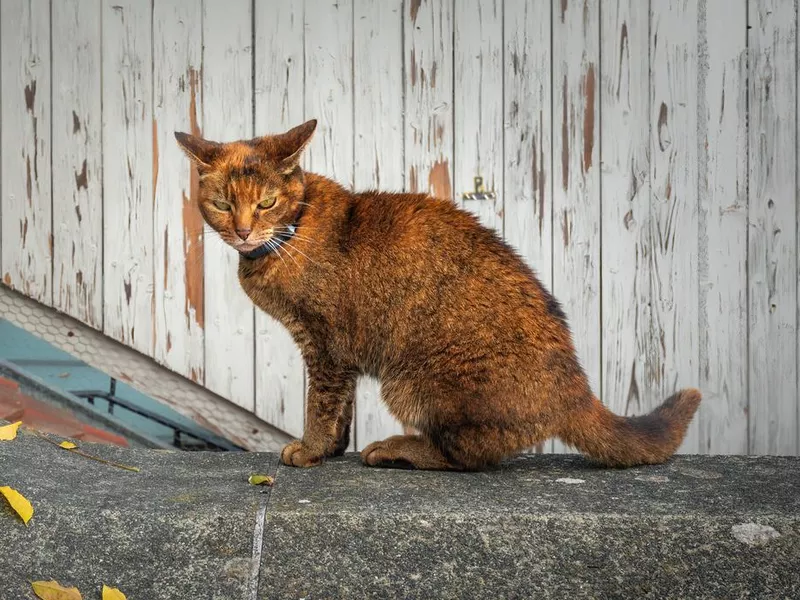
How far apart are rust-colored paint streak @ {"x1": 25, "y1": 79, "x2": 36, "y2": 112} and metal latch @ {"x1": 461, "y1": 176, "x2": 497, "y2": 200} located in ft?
5.56

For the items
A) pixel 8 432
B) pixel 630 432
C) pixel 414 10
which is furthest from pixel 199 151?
pixel 414 10

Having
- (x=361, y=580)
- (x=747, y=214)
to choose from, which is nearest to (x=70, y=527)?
(x=361, y=580)

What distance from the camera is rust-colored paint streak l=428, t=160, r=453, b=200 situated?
3547mm

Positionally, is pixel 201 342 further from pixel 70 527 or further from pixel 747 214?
pixel 747 214

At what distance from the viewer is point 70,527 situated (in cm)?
204

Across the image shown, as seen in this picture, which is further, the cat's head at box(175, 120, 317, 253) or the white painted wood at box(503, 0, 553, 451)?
the white painted wood at box(503, 0, 553, 451)

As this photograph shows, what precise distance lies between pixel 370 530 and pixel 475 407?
44cm

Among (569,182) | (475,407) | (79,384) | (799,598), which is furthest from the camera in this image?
(79,384)

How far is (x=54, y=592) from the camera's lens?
192cm

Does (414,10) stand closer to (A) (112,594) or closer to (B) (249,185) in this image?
(B) (249,185)

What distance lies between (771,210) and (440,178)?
4.22ft

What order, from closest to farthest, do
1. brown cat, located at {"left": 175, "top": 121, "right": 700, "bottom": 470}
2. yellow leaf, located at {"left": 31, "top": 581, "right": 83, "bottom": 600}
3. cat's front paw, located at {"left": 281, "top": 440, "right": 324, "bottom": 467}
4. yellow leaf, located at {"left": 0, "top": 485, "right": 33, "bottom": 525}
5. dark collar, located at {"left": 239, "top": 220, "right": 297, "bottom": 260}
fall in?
1. yellow leaf, located at {"left": 31, "top": 581, "right": 83, "bottom": 600}
2. yellow leaf, located at {"left": 0, "top": 485, "right": 33, "bottom": 525}
3. brown cat, located at {"left": 175, "top": 121, "right": 700, "bottom": 470}
4. dark collar, located at {"left": 239, "top": 220, "right": 297, "bottom": 260}
5. cat's front paw, located at {"left": 281, "top": 440, "right": 324, "bottom": 467}

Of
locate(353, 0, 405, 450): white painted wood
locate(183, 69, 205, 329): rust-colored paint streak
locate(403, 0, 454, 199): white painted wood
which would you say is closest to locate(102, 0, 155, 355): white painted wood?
locate(183, 69, 205, 329): rust-colored paint streak

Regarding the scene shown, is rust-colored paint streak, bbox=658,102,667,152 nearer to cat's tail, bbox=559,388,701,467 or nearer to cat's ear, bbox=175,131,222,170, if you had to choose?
cat's tail, bbox=559,388,701,467
